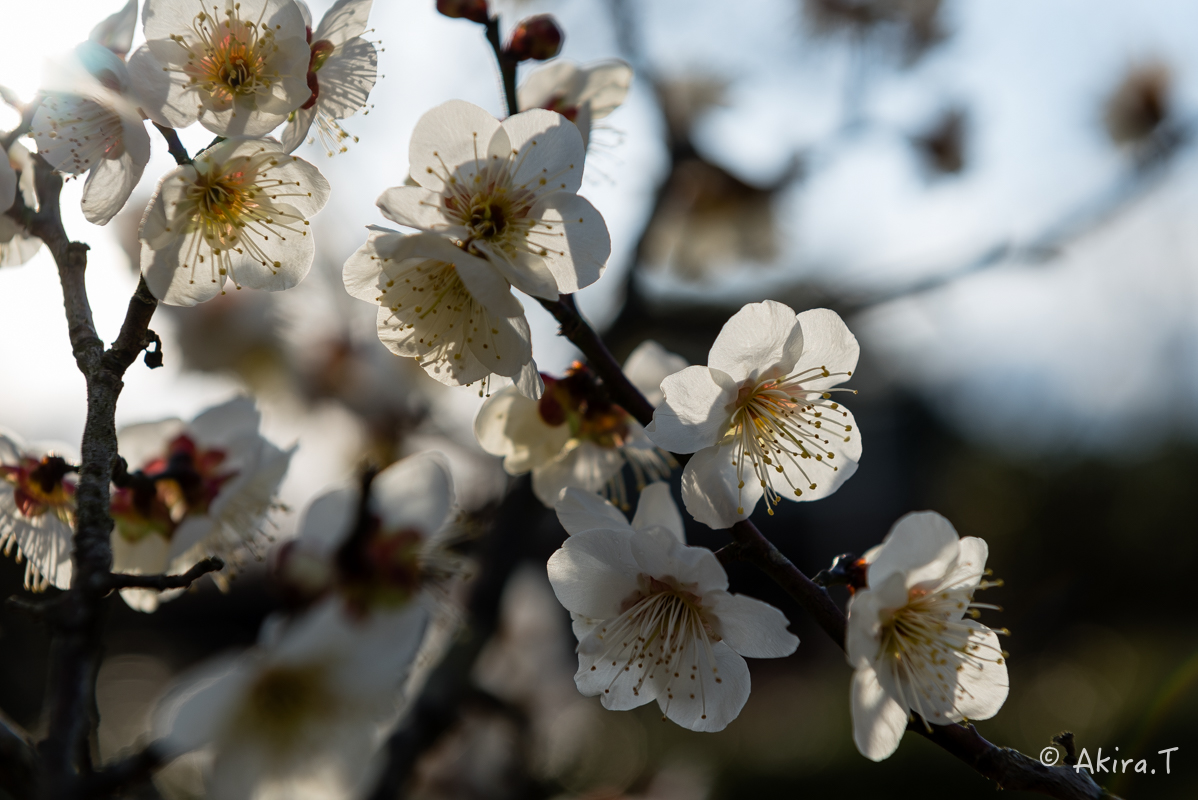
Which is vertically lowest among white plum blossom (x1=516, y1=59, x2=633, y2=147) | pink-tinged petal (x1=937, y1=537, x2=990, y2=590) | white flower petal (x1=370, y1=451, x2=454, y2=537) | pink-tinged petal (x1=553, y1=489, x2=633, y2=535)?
white flower petal (x1=370, y1=451, x2=454, y2=537)

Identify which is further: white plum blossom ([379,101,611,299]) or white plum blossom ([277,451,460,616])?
white plum blossom ([277,451,460,616])

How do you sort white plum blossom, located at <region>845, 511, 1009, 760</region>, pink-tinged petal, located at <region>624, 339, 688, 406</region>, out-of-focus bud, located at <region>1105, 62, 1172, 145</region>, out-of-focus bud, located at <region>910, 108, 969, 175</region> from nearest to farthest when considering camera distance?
white plum blossom, located at <region>845, 511, 1009, 760</region> → pink-tinged petal, located at <region>624, 339, 688, 406</region> → out-of-focus bud, located at <region>910, 108, 969, 175</region> → out-of-focus bud, located at <region>1105, 62, 1172, 145</region>

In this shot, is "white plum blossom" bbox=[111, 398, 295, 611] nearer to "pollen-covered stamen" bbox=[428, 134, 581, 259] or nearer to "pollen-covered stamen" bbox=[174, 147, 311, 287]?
"pollen-covered stamen" bbox=[174, 147, 311, 287]

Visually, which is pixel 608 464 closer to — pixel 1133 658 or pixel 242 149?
pixel 242 149

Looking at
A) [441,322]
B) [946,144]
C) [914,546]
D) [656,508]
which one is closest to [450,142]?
[441,322]

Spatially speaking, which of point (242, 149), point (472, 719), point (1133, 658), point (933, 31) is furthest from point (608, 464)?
point (1133, 658)

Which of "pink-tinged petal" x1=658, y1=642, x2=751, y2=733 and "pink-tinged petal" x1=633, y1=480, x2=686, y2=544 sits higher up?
"pink-tinged petal" x1=633, y1=480, x2=686, y2=544

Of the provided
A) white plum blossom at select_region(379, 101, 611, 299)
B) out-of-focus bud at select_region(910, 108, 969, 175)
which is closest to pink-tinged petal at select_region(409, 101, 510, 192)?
white plum blossom at select_region(379, 101, 611, 299)
